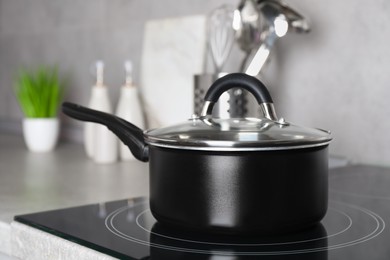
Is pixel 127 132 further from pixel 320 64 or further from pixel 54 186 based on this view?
pixel 320 64

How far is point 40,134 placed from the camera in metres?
1.67

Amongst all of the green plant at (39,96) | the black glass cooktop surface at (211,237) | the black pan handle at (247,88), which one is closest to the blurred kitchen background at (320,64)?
the green plant at (39,96)

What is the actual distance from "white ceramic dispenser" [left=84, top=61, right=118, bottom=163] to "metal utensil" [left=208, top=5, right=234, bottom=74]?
32cm

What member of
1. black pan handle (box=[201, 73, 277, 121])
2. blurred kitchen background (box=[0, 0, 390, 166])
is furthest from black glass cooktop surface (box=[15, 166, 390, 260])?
blurred kitchen background (box=[0, 0, 390, 166])

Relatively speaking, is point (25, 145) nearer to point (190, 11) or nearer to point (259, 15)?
point (190, 11)

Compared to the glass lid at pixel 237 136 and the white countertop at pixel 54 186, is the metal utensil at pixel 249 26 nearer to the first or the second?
the white countertop at pixel 54 186

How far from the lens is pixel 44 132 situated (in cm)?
168

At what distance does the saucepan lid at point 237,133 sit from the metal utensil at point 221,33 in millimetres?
647

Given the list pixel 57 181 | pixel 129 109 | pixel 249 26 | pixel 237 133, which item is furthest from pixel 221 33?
pixel 237 133

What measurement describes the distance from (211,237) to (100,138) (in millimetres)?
827

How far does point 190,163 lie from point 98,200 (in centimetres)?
36

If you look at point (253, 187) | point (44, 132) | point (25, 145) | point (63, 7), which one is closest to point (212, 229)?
point (253, 187)

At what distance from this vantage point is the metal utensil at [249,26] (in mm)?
1205

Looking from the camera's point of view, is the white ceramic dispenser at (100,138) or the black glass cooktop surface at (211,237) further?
the white ceramic dispenser at (100,138)
